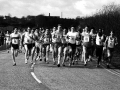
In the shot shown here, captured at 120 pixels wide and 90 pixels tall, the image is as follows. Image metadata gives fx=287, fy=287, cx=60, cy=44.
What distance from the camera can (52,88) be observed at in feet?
27.4

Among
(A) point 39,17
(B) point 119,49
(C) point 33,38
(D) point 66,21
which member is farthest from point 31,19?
(C) point 33,38

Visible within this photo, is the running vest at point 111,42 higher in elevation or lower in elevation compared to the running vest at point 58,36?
lower

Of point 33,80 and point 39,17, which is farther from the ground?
point 39,17

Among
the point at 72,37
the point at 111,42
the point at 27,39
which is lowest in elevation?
the point at 111,42

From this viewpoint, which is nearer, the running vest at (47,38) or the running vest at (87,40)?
the running vest at (87,40)

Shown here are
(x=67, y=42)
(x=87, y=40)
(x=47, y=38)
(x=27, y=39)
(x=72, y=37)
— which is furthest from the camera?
(x=47, y=38)

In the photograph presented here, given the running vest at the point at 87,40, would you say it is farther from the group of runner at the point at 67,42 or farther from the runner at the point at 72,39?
the runner at the point at 72,39

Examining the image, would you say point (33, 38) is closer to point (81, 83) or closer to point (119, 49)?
point (81, 83)

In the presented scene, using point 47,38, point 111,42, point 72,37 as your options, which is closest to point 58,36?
point 72,37

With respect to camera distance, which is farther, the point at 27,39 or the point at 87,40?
the point at 87,40

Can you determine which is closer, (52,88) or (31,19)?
(52,88)

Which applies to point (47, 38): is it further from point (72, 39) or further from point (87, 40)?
point (87, 40)

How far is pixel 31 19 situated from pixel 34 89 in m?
127

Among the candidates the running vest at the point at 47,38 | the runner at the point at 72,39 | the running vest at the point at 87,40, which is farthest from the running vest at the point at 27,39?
the running vest at the point at 87,40
